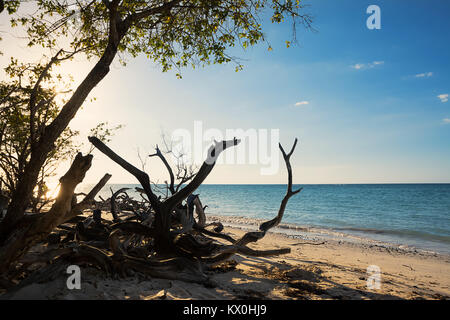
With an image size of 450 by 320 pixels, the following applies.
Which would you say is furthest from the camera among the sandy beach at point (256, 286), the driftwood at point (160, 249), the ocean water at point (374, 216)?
the ocean water at point (374, 216)

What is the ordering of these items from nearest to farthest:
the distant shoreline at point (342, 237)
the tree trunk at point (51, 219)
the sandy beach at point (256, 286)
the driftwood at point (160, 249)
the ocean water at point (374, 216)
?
1. the tree trunk at point (51, 219)
2. the sandy beach at point (256, 286)
3. the driftwood at point (160, 249)
4. the distant shoreline at point (342, 237)
5. the ocean water at point (374, 216)

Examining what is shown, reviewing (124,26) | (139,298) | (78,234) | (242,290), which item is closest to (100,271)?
(139,298)

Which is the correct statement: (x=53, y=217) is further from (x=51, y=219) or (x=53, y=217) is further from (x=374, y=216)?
(x=374, y=216)

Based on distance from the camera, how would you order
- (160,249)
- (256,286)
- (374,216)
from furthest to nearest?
(374,216) < (160,249) < (256,286)

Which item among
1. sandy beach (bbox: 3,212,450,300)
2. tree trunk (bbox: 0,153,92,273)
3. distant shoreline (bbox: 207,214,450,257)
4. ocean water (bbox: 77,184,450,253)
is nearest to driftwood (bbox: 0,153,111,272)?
tree trunk (bbox: 0,153,92,273)

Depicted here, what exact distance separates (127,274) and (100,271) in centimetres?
46

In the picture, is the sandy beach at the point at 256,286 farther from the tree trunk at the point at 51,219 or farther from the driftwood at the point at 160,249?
the tree trunk at the point at 51,219

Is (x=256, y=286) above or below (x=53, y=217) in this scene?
below

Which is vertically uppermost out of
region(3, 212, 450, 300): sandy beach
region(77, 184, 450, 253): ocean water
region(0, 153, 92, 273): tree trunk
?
region(0, 153, 92, 273): tree trunk

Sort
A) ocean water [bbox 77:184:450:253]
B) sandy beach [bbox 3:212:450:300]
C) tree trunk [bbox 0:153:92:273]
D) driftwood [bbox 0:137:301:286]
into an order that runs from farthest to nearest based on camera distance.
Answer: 1. ocean water [bbox 77:184:450:253]
2. driftwood [bbox 0:137:301:286]
3. sandy beach [bbox 3:212:450:300]
4. tree trunk [bbox 0:153:92:273]
